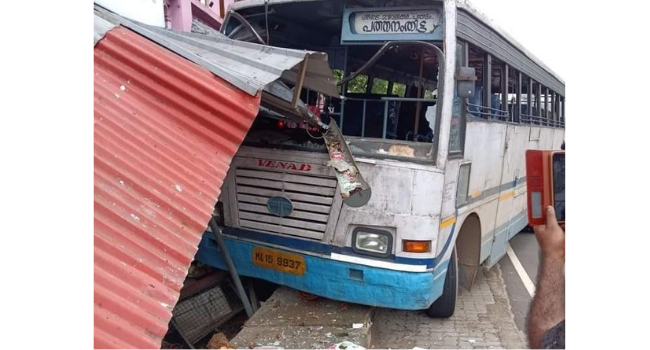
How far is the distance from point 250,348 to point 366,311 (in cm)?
116

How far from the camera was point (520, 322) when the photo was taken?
17.7ft

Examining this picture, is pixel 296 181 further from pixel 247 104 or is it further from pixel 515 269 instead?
pixel 515 269

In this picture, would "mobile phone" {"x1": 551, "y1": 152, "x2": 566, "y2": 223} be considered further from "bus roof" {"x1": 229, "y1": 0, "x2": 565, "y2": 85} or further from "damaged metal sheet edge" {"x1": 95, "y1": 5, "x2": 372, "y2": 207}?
"bus roof" {"x1": 229, "y1": 0, "x2": 565, "y2": 85}

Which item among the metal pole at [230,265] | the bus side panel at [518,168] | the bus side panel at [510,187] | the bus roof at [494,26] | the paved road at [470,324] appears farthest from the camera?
the bus side panel at [518,168]

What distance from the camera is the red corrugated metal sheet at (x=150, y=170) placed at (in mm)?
2051

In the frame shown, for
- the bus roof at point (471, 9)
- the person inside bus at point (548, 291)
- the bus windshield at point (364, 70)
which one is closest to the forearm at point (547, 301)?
the person inside bus at point (548, 291)

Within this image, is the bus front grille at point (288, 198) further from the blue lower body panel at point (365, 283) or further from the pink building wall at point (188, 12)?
the pink building wall at point (188, 12)

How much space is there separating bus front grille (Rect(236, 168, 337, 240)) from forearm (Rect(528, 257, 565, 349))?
2164 mm

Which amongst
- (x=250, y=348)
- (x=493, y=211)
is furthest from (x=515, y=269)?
(x=250, y=348)

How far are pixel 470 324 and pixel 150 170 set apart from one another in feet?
12.7

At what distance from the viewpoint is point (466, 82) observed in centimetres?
400

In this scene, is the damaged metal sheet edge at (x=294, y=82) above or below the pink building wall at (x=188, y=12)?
below

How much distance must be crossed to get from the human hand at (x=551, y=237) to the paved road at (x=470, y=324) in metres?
2.41

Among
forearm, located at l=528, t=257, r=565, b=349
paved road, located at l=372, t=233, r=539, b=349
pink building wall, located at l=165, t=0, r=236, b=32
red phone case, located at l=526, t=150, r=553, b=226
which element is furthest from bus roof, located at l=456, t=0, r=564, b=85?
pink building wall, located at l=165, t=0, r=236, b=32
